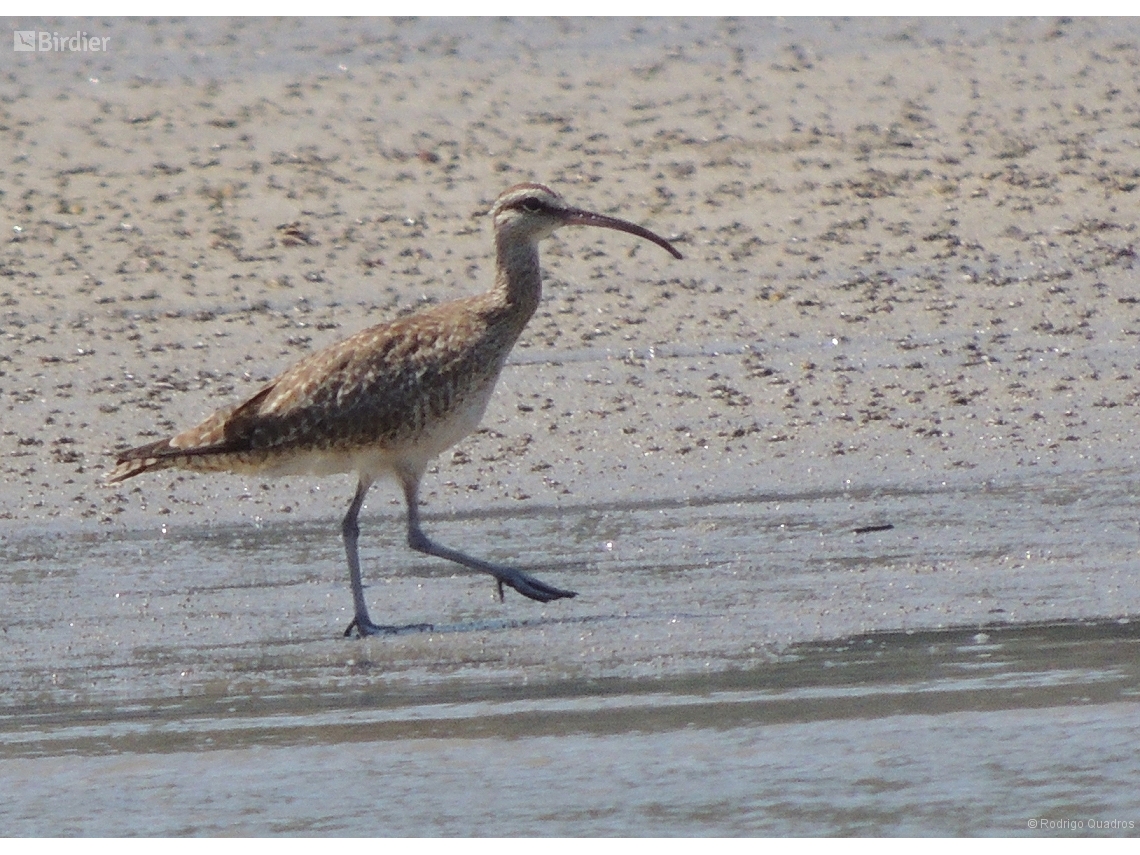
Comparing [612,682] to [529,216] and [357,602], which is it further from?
[529,216]

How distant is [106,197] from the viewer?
12.2 metres

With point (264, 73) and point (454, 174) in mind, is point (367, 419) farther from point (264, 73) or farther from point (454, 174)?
point (264, 73)

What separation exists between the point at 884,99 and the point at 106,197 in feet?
15.2

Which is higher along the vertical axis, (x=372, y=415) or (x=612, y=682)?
(x=372, y=415)

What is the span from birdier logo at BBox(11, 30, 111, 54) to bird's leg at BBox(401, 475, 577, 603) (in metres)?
8.21

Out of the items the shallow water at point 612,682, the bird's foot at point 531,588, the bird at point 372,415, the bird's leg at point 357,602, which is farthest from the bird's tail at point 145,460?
the bird's foot at point 531,588

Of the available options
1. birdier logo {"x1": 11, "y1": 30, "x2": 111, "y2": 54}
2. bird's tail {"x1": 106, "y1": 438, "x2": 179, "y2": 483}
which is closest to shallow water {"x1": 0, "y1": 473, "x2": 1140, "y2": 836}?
bird's tail {"x1": 106, "y1": 438, "x2": 179, "y2": 483}

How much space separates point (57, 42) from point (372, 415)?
8.44 meters

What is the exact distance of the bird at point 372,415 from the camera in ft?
23.7

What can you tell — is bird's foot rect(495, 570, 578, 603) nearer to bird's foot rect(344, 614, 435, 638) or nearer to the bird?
the bird

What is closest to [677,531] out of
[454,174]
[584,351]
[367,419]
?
[367,419]

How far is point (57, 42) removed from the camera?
14844 millimetres

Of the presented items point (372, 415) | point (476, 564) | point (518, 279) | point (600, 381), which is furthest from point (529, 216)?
point (600, 381)

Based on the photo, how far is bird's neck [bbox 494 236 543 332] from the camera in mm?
7625
